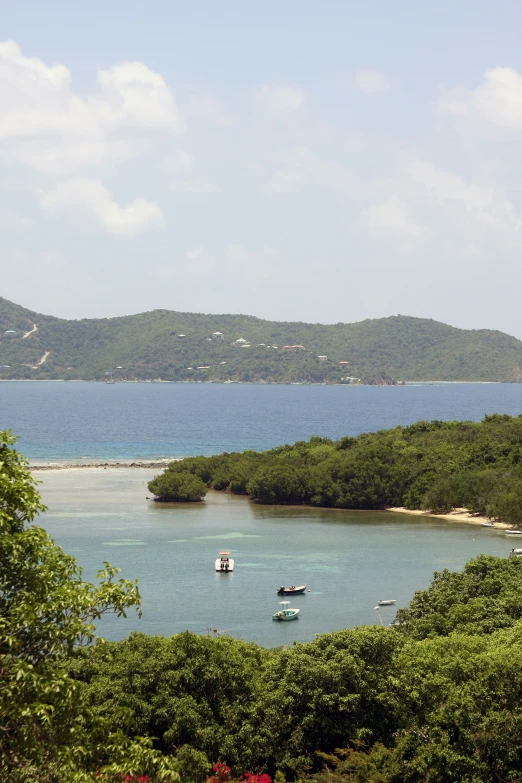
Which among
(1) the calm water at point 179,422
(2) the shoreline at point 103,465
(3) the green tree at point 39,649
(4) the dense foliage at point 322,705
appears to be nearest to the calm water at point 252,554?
(4) the dense foliage at point 322,705

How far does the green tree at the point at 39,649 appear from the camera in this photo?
33.4ft

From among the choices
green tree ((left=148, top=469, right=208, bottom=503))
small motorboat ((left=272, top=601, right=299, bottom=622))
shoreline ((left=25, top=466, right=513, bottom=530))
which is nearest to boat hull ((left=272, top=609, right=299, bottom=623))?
small motorboat ((left=272, top=601, right=299, bottom=622))

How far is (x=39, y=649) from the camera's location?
436 inches

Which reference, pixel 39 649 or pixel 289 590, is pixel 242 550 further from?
pixel 39 649

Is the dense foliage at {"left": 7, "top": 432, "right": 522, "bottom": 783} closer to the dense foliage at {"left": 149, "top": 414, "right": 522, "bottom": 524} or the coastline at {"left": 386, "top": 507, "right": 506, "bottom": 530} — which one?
the coastline at {"left": 386, "top": 507, "right": 506, "bottom": 530}

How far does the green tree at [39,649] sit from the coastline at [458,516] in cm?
4995

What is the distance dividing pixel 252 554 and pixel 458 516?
19493mm

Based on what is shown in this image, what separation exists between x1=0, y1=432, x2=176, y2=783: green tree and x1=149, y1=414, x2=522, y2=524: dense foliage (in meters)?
51.4

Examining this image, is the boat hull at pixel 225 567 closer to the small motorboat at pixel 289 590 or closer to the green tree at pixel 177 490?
the small motorboat at pixel 289 590

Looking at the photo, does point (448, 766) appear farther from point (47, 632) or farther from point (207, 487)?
point (207, 487)

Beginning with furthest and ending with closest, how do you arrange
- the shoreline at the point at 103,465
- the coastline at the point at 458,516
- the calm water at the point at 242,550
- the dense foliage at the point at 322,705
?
the shoreline at the point at 103,465 → the coastline at the point at 458,516 → the calm water at the point at 242,550 → the dense foliage at the point at 322,705

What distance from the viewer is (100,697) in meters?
19.2

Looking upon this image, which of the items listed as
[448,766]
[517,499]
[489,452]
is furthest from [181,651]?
[489,452]

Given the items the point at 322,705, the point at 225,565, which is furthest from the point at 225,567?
the point at 322,705
